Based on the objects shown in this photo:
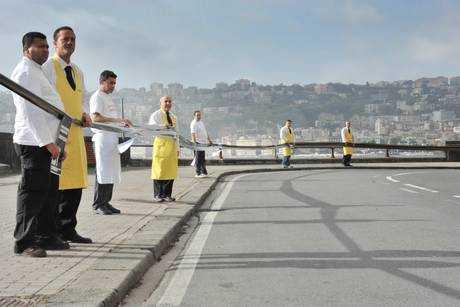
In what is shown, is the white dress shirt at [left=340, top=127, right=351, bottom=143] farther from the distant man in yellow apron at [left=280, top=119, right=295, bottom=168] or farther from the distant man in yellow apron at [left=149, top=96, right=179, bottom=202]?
the distant man in yellow apron at [left=149, top=96, right=179, bottom=202]

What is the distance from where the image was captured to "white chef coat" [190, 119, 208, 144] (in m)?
18.8

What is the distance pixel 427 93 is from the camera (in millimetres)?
140250

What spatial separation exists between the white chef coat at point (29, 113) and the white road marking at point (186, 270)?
1606 millimetres

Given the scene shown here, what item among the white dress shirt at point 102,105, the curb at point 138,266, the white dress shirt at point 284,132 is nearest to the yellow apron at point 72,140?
the curb at point 138,266

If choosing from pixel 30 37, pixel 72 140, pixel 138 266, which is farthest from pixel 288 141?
pixel 138 266

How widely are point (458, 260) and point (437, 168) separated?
2110 cm

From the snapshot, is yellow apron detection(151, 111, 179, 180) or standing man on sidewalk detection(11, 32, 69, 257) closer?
standing man on sidewalk detection(11, 32, 69, 257)

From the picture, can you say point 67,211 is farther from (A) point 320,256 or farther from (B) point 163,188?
(B) point 163,188

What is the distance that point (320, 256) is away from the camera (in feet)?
20.5

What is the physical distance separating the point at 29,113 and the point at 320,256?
2.97 m

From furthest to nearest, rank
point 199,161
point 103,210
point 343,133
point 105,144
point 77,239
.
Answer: point 343,133 → point 199,161 → point 105,144 → point 103,210 → point 77,239

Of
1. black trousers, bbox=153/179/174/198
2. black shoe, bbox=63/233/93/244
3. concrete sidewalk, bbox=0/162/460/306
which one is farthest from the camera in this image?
black trousers, bbox=153/179/174/198

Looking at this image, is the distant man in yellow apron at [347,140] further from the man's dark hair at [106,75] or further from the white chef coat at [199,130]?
the man's dark hair at [106,75]

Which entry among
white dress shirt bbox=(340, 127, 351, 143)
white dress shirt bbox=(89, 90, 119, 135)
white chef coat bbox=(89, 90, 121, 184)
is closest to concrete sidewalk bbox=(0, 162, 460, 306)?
white chef coat bbox=(89, 90, 121, 184)
